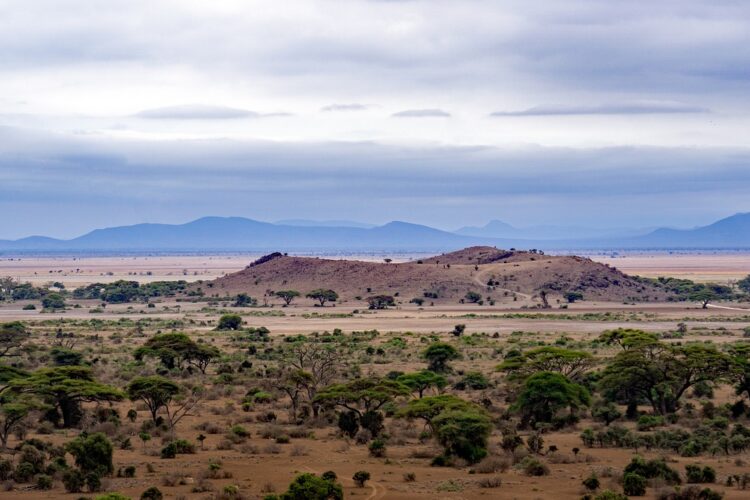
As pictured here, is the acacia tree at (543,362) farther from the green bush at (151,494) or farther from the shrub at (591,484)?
the green bush at (151,494)

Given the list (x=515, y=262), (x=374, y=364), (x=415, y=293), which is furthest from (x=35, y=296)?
(x=374, y=364)

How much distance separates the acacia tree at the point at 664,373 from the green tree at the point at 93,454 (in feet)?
79.7

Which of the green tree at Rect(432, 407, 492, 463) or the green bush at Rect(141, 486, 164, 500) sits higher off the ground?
the green tree at Rect(432, 407, 492, 463)

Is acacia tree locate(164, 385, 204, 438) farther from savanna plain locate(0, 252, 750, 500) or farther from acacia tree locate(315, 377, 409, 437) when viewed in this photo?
acacia tree locate(315, 377, 409, 437)

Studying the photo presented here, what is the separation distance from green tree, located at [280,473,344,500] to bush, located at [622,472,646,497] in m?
8.96

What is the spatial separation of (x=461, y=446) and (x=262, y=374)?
28.0 meters

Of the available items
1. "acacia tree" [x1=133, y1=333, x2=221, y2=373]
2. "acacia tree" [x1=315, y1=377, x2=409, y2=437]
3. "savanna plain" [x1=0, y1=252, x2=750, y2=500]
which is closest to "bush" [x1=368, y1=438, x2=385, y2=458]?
"savanna plain" [x1=0, y1=252, x2=750, y2=500]

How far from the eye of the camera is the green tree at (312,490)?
28.5 m

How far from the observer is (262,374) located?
61906 mm

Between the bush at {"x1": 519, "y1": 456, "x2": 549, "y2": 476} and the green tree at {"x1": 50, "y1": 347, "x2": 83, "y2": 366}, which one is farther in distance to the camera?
the green tree at {"x1": 50, "y1": 347, "x2": 83, "y2": 366}

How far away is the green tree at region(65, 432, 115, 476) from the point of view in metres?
32.9

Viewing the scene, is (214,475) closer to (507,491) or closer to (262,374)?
(507,491)

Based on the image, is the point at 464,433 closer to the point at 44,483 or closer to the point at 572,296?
the point at 44,483

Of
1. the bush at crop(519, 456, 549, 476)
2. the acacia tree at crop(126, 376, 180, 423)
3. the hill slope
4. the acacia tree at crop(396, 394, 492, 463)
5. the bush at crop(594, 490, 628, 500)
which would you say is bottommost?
the bush at crop(519, 456, 549, 476)
